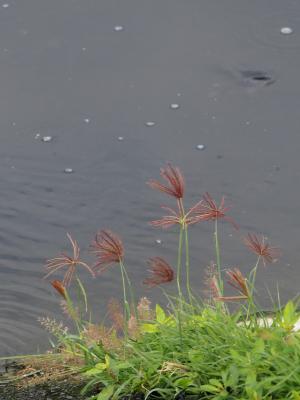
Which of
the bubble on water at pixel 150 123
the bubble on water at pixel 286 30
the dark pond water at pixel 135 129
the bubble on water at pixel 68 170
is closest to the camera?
the dark pond water at pixel 135 129

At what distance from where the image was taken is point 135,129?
173 inches

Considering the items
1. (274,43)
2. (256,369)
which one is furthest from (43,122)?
(256,369)

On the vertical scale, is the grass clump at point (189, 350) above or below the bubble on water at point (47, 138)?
above

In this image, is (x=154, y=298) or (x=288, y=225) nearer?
(x=154, y=298)

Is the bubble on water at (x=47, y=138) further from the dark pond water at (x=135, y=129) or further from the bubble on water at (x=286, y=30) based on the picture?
the bubble on water at (x=286, y=30)

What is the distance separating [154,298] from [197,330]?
1.35 m

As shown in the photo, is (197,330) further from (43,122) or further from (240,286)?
(43,122)

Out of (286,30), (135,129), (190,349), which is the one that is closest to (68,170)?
(135,129)

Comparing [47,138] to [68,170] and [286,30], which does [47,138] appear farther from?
[286,30]

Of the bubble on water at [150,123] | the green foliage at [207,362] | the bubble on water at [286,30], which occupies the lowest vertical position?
the bubble on water at [150,123]

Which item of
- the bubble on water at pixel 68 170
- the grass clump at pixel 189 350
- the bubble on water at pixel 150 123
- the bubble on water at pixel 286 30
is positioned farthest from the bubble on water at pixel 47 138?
the grass clump at pixel 189 350

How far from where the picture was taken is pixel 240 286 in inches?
79.6

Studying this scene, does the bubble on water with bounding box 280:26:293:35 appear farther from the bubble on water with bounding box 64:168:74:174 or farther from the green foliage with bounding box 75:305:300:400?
the green foliage with bounding box 75:305:300:400

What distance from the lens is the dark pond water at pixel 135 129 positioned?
12.5 feet
